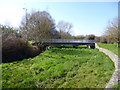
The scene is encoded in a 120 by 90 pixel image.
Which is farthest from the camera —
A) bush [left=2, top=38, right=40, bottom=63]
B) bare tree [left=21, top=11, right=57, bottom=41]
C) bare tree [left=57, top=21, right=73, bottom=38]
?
bare tree [left=57, top=21, right=73, bottom=38]

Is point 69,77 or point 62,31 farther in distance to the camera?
point 62,31

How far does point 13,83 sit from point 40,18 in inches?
628

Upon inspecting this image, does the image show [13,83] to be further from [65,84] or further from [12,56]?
[12,56]

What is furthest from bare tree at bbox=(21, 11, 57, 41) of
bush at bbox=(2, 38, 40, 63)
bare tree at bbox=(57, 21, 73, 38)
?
bare tree at bbox=(57, 21, 73, 38)

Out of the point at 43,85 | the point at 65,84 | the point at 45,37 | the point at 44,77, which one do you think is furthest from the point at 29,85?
the point at 45,37

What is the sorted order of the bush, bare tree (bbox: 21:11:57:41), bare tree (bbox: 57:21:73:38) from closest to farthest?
1. the bush
2. bare tree (bbox: 21:11:57:41)
3. bare tree (bbox: 57:21:73:38)

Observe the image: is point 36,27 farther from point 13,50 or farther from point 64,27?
point 64,27

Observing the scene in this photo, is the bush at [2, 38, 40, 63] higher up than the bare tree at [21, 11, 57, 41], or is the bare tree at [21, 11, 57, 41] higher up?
the bare tree at [21, 11, 57, 41]

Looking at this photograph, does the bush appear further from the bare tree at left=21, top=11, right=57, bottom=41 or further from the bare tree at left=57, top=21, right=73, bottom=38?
the bare tree at left=57, top=21, right=73, bottom=38

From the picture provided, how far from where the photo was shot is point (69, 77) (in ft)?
16.6

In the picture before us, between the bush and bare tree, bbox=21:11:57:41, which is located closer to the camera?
the bush

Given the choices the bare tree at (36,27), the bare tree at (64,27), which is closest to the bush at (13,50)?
the bare tree at (36,27)

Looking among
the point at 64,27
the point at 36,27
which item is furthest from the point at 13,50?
the point at 64,27

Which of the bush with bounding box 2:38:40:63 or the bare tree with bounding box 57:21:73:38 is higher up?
the bare tree with bounding box 57:21:73:38
